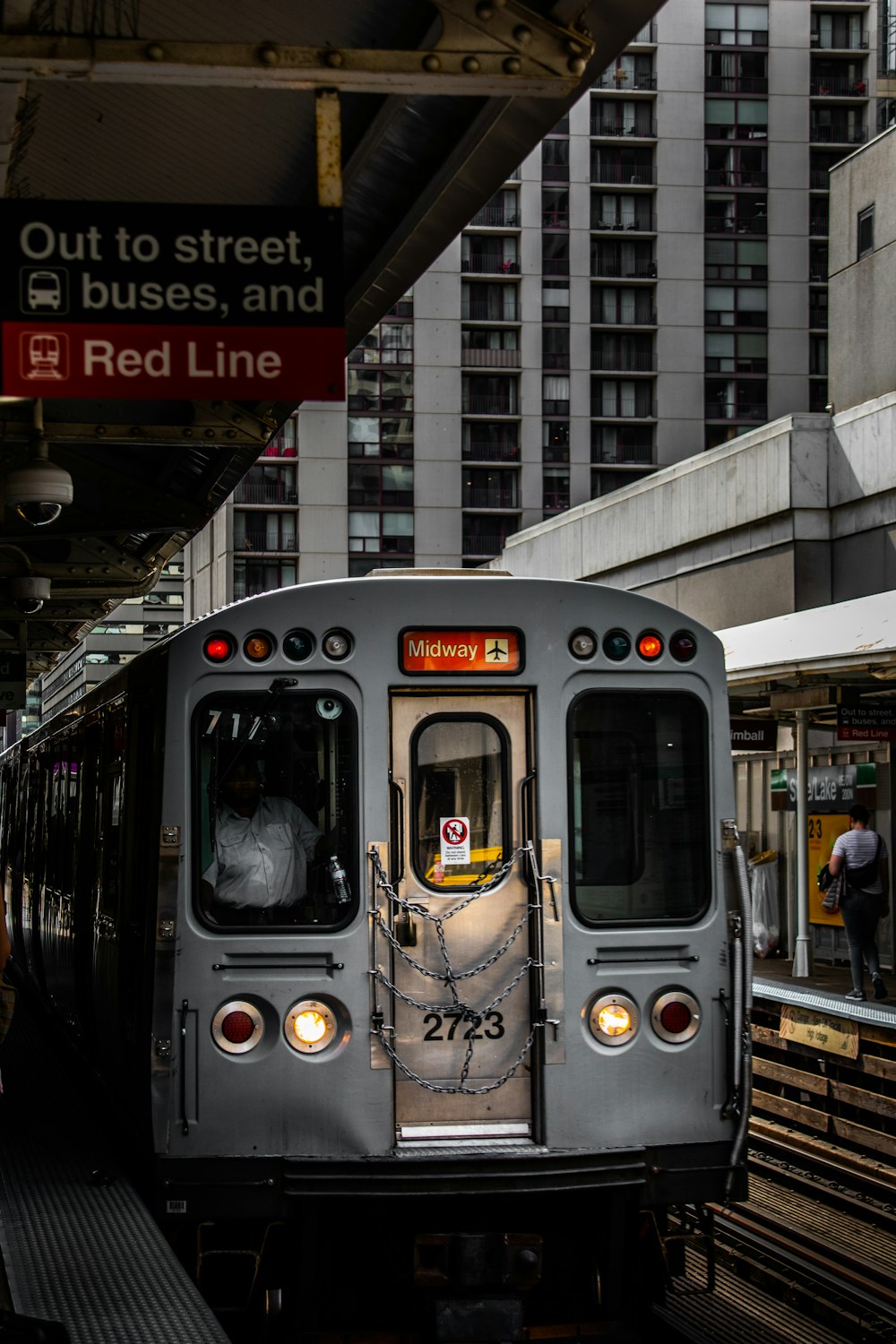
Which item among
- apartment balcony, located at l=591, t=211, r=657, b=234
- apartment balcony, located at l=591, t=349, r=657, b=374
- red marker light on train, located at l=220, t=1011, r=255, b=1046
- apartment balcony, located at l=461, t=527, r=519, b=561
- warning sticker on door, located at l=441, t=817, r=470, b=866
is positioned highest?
apartment balcony, located at l=591, t=211, r=657, b=234

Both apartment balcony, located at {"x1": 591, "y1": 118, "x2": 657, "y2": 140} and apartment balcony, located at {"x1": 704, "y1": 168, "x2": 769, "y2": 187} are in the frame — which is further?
apartment balcony, located at {"x1": 704, "y1": 168, "x2": 769, "y2": 187}

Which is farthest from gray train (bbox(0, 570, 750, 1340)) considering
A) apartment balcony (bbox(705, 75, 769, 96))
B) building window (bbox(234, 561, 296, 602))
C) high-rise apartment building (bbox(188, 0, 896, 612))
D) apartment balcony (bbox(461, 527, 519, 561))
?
apartment balcony (bbox(705, 75, 769, 96))

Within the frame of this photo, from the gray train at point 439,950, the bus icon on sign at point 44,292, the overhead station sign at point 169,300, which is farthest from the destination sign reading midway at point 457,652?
the bus icon on sign at point 44,292

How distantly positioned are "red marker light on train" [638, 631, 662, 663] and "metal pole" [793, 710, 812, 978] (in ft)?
27.5

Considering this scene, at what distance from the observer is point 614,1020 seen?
21.7 ft

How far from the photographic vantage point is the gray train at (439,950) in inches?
250

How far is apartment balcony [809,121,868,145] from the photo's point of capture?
229ft

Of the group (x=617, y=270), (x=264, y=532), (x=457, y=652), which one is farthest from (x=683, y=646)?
(x=617, y=270)

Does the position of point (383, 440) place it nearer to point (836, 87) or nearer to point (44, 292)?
point (836, 87)

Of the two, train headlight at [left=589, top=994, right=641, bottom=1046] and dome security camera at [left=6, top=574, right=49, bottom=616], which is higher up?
dome security camera at [left=6, top=574, right=49, bottom=616]

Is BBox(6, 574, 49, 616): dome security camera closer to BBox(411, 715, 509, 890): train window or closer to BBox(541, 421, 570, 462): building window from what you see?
BBox(411, 715, 509, 890): train window

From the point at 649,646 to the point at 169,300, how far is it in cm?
254

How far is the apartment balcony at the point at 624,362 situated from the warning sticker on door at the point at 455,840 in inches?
2486

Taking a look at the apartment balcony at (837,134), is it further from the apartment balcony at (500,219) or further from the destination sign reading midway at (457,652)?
the destination sign reading midway at (457,652)
